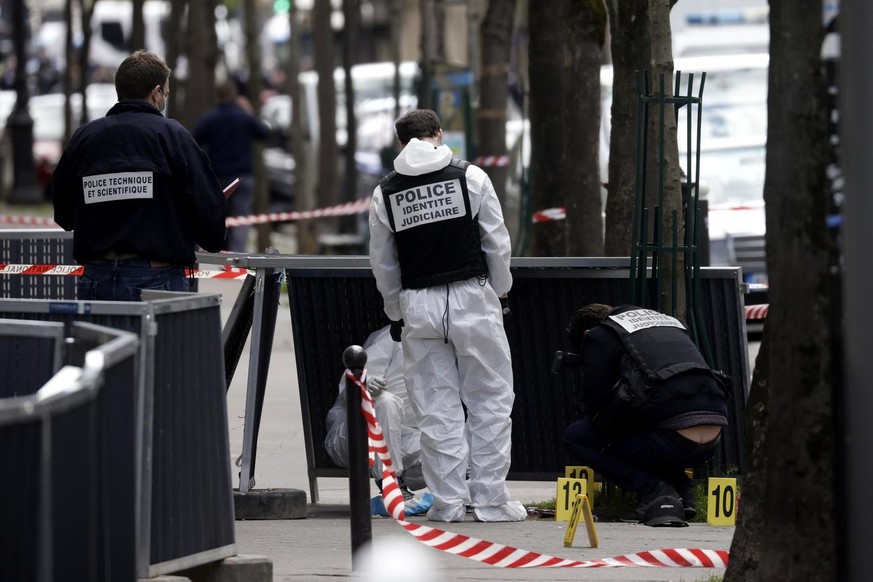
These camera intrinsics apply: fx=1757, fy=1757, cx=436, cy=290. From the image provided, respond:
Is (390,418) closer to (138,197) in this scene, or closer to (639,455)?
(639,455)

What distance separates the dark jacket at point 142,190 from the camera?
6.89 m

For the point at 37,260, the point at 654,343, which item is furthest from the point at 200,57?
the point at 654,343

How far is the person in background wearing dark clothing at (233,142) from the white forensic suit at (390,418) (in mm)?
10532

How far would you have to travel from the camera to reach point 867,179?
4617 mm

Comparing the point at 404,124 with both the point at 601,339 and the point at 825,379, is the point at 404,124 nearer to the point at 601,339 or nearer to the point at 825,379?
the point at 601,339

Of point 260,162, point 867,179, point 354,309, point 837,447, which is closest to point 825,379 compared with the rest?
point 837,447

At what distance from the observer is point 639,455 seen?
290 inches

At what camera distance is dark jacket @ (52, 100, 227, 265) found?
689 cm

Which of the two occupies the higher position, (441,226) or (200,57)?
(200,57)

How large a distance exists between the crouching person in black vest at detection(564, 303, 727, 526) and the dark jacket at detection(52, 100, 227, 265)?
1.66 meters

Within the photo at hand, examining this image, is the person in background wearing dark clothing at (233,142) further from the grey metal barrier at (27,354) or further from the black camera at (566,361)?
the grey metal barrier at (27,354)

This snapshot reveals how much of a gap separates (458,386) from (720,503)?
3.99 feet

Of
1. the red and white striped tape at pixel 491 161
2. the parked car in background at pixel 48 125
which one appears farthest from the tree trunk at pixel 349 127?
the parked car in background at pixel 48 125

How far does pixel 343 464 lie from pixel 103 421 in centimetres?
342
